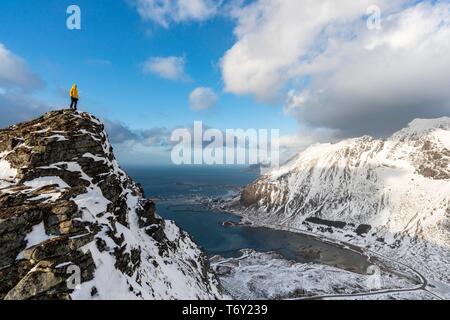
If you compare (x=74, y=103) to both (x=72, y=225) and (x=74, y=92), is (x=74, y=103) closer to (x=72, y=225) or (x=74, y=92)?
(x=74, y=92)

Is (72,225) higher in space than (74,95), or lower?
lower

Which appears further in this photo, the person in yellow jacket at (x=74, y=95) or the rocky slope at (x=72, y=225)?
the person in yellow jacket at (x=74, y=95)

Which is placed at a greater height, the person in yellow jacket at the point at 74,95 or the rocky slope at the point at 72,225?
the person in yellow jacket at the point at 74,95

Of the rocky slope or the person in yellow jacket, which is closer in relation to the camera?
the rocky slope

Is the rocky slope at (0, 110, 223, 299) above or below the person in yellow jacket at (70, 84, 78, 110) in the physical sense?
below

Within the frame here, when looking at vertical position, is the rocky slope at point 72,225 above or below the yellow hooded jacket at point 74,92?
below

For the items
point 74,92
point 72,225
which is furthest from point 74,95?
point 72,225
